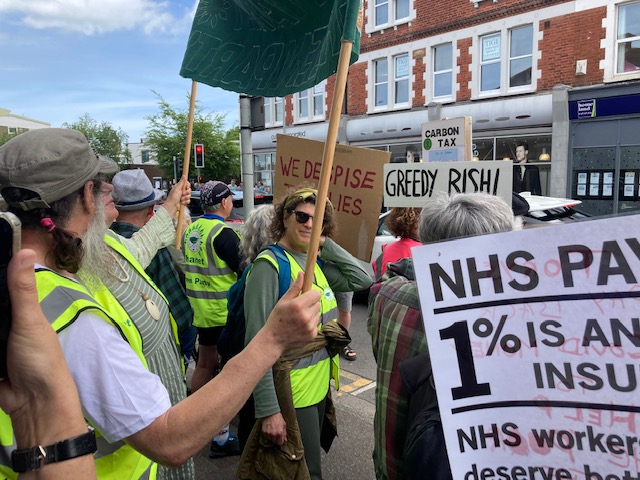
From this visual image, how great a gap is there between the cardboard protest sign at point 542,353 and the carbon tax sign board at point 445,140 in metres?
3.32

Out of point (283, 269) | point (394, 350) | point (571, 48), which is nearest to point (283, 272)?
point (283, 269)

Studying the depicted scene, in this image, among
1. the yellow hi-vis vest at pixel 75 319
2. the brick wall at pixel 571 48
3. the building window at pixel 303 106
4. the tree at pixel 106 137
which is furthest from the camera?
the tree at pixel 106 137

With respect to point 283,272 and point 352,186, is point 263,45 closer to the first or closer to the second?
point 283,272

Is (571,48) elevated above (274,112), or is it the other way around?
(571,48)

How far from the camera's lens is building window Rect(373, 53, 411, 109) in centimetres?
1845

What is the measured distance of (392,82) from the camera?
1881cm

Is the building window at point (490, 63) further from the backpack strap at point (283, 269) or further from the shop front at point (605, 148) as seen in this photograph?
the backpack strap at point (283, 269)

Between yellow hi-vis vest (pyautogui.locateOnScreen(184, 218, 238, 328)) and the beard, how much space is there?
2220mm

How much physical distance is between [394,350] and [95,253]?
104cm

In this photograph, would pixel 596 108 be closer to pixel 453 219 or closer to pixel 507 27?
pixel 507 27

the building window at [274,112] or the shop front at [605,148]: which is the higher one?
the building window at [274,112]

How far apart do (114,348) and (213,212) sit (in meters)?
2.90

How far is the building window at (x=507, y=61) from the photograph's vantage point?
15195mm

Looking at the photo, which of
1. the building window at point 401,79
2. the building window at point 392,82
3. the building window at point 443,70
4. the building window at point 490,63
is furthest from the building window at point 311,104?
the building window at point 490,63
